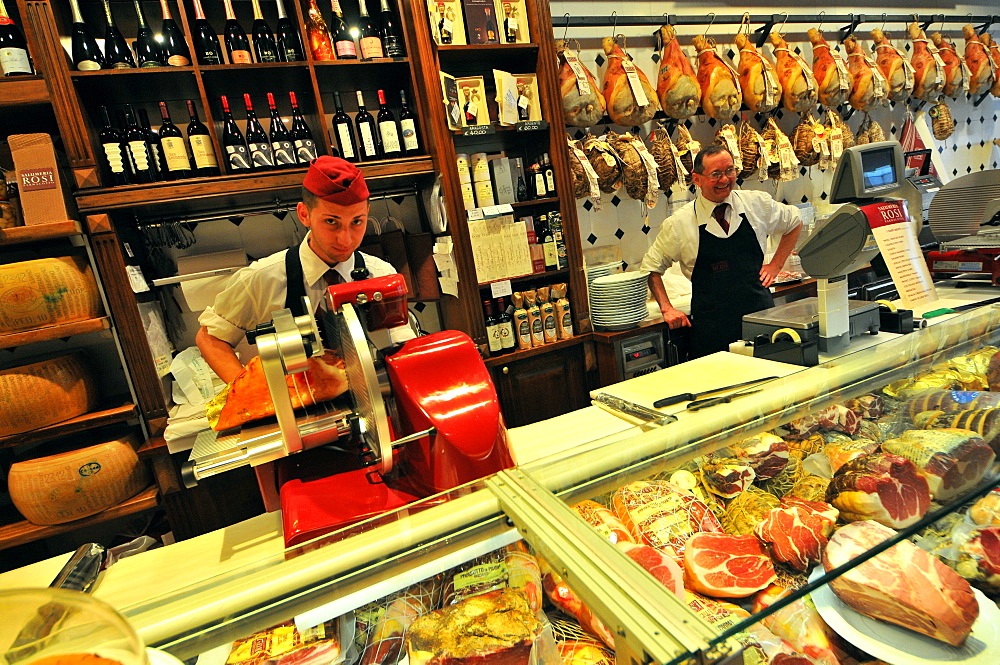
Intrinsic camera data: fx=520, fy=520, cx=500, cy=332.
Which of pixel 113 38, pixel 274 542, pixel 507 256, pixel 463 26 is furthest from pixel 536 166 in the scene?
pixel 274 542

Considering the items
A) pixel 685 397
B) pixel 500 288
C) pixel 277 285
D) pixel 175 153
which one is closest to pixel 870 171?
pixel 685 397

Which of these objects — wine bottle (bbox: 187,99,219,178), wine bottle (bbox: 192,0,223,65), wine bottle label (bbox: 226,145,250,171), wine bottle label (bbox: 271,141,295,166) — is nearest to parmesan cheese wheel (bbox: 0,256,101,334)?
wine bottle (bbox: 187,99,219,178)

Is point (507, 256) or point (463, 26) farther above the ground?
point (463, 26)

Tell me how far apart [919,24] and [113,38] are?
Result: 24.1ft

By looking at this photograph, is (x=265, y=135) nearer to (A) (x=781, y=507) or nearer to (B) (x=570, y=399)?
(B) (x=570, y=399)

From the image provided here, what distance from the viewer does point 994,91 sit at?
18.7 feet

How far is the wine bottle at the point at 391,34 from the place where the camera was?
125 inches

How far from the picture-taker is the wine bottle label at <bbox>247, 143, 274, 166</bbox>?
293 centimetres

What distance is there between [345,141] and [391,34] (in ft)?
2.46

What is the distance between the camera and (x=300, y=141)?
3027 millimetres

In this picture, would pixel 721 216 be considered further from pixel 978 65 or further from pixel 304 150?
pixel 978 65

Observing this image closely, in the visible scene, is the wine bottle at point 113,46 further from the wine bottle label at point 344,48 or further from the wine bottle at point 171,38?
the wine bottle label at point 344,48

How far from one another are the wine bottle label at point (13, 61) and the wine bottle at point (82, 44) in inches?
9.0

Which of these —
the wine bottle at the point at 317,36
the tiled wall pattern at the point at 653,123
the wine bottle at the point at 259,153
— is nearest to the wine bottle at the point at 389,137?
the wine bottle at the point at 317,36
